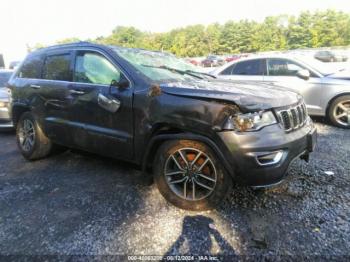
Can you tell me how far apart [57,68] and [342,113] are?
18.2ft

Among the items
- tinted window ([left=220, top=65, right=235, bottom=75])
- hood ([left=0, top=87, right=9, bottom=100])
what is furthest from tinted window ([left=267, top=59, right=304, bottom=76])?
hood ([left=0, top=87, right=9, bottom=100])

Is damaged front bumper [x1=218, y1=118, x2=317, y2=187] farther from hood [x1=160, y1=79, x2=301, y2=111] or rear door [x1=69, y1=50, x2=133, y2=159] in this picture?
rear door [x1=69, y1=50, x2=133, y2=159]

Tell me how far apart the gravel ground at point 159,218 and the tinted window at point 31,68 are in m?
1.59

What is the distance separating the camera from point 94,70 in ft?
12.7

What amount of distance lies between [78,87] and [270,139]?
2426 millimetres

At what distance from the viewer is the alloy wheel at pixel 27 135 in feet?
15.8

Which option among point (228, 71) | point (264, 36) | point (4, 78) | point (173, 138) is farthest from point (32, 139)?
point (264, 36)

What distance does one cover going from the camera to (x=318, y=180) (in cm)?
376

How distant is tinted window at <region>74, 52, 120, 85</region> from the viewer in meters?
3.64

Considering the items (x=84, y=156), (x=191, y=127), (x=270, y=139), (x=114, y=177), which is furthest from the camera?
(x=84, y=156)

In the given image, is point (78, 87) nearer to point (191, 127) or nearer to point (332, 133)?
point (191, 127)

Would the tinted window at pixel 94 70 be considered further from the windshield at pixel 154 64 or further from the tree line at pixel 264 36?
the tree line at pixel 264 36

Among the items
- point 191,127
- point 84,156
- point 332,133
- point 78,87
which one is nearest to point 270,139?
point 191,127

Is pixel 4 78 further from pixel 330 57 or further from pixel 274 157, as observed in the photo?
pixel 330 57
